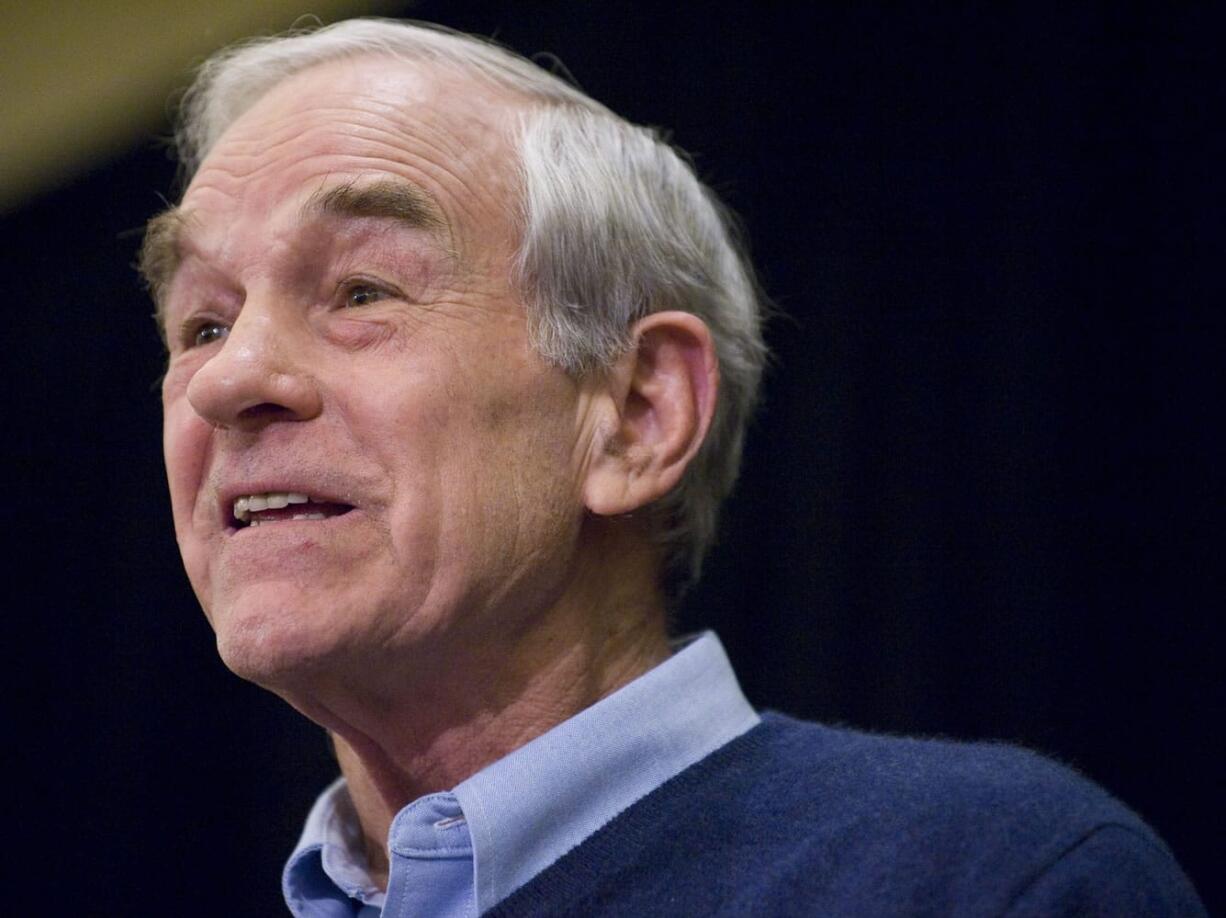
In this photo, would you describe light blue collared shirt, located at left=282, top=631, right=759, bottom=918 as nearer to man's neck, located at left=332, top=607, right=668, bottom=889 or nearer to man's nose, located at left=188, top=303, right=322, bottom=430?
man's neck, located at left=332, top=607, right=668, bottom=889

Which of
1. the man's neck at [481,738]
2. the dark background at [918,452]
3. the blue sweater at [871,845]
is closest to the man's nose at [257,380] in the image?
the man's neck at [481,738]

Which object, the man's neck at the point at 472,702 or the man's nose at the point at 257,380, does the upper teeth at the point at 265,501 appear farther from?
the man's neck at the point at 472,702

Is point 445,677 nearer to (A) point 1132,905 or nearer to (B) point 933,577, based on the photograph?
(A) point 1132,905

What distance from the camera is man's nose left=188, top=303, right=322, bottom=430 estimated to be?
1.34 metres

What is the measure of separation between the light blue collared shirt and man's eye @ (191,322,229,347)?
587 mm

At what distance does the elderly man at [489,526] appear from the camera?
124cm

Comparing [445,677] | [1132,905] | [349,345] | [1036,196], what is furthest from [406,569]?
[1036,196]

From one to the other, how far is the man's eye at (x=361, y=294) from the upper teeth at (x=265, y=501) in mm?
213

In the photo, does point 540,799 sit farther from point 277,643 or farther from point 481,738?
point 277,643

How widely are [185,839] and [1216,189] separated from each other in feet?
7.13

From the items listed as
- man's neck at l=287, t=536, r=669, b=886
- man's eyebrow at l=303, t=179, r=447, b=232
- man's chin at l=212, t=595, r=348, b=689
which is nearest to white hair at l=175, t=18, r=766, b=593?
man's eyebrow at l=303, t=179, r=447, b=232

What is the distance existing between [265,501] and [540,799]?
404 mm

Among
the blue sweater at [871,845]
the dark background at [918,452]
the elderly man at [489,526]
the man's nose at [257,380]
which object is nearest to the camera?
the blue sweater at [871,845]

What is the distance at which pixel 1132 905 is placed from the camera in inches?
42.2
